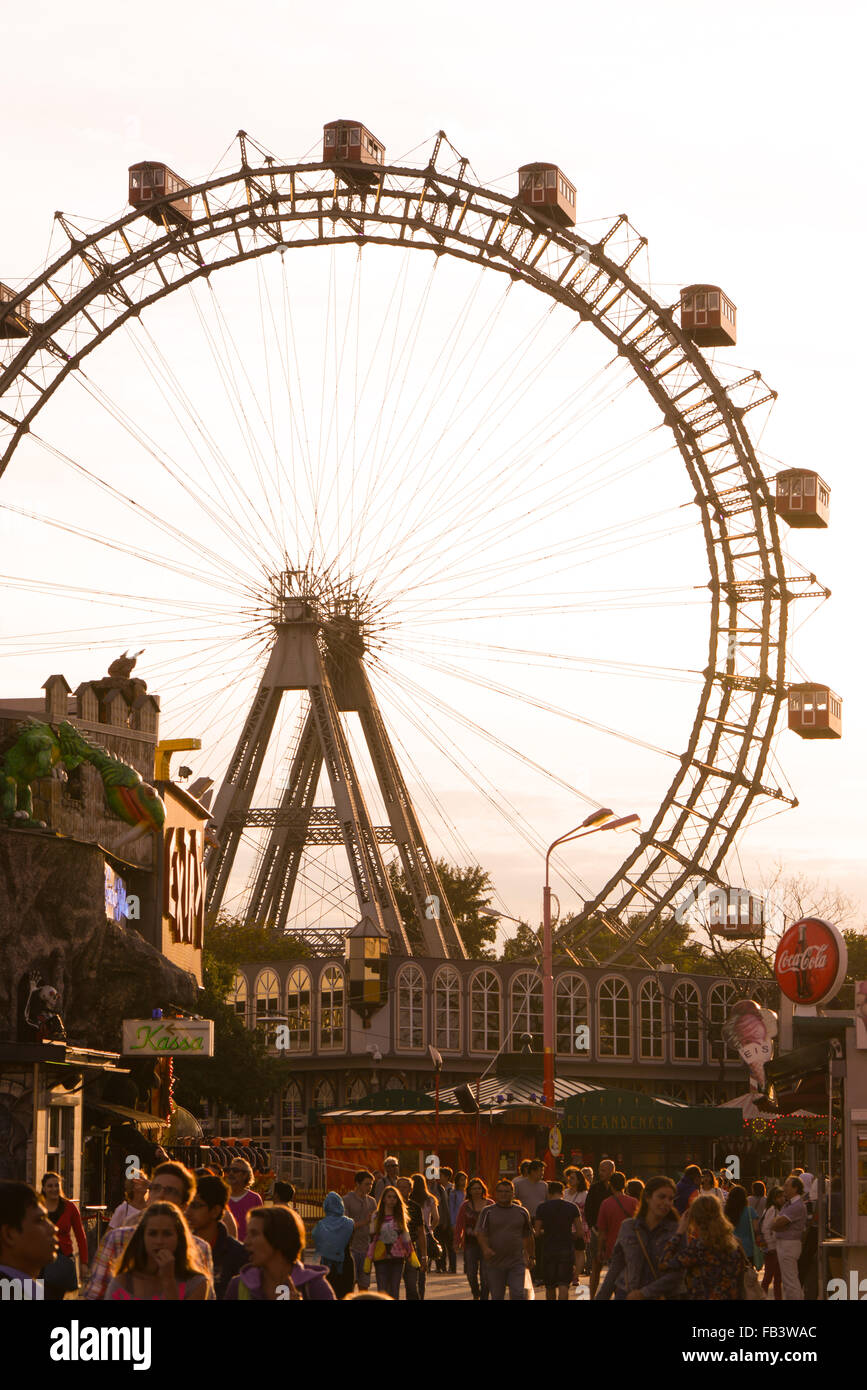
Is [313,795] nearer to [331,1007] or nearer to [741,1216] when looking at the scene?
[331,1007]

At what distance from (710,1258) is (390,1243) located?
27.4 feet

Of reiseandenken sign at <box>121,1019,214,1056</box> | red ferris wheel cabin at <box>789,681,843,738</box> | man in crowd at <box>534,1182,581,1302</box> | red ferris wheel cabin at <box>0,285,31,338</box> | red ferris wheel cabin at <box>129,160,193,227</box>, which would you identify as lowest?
man in crowd at <box>534,1182,581,1302</box>

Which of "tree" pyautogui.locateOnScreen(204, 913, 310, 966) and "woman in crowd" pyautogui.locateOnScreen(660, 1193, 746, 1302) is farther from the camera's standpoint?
"tree" pyautogui.locateOnScreen(204, 913, 310, 966)

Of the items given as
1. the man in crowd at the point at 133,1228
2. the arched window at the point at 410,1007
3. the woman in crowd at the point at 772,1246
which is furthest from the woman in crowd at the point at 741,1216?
the arched window at the point at 410,1007

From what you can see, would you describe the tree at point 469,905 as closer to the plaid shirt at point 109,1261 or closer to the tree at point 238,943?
the tree at point 238,943

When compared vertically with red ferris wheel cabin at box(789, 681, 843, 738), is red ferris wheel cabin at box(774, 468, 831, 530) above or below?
above

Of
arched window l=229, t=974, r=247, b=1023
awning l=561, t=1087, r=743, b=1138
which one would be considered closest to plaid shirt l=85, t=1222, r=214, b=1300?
awning l=561, t=1087, r=743, b=1138

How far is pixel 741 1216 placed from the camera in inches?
870

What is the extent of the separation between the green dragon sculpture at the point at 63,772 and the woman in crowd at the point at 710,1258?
23040 mm

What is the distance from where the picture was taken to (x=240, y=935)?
82438 mm

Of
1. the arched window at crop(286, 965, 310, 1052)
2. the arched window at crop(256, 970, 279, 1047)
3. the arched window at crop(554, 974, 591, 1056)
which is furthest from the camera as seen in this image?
the arched window at crop(554, 974, 591, 1056)

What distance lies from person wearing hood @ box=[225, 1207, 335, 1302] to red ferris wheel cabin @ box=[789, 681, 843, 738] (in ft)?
176

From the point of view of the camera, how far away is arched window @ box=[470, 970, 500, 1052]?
6881cm

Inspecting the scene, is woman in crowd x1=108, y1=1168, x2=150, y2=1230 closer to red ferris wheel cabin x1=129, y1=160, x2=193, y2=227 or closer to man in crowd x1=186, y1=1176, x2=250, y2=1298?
man in crowd x1=186, y1=1176, x2=250, y2=1298
